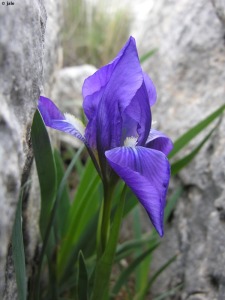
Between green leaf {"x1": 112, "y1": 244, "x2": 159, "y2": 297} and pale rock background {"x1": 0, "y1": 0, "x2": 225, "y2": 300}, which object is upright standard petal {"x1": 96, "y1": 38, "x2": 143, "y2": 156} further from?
green leaf {"x1": 112, "y1": 244, "x2": 159, "y2": 297}

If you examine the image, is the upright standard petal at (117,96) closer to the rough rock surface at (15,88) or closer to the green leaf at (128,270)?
the rough rock surface at (15,88)

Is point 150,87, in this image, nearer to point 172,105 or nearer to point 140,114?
point 140,114

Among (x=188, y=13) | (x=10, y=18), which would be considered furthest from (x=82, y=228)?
(x=188, y=13)

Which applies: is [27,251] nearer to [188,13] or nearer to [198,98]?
[198,98]

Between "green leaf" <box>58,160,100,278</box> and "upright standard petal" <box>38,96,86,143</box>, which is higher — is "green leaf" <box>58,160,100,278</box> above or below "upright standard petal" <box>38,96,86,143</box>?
below

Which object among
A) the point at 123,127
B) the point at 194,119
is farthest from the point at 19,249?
the point at 194,119

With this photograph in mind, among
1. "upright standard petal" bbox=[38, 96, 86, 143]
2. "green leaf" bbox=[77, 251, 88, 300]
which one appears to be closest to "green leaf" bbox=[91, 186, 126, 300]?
"green leaf" bbox=[77, 251, 88, 300]
